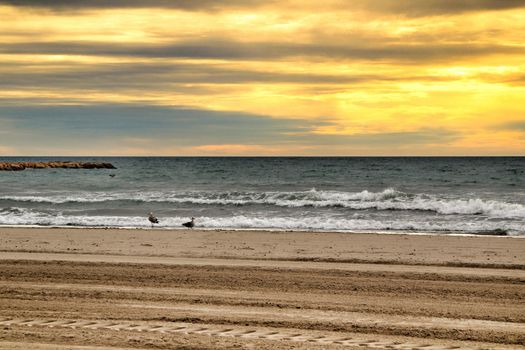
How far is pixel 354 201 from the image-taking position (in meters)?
34.2

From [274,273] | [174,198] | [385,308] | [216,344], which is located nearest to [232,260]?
[274,273]

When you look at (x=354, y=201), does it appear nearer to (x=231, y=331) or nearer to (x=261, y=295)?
(x=261, y=295)

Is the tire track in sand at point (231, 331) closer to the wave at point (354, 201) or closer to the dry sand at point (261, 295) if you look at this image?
the dry sand at point (261, 295)

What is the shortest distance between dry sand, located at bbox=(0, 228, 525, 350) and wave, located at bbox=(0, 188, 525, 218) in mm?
12753

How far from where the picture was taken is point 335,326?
784 cm

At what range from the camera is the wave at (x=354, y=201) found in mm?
29328

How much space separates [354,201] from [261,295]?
25.0 meters

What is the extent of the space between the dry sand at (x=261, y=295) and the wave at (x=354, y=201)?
12.8 m

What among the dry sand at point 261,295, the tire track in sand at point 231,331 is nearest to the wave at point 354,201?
the dry sand at point 261,295

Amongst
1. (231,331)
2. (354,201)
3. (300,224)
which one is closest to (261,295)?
(231,331)

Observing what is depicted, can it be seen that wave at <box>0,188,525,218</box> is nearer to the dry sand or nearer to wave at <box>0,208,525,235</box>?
wave at <box>0,208,525,235</box>

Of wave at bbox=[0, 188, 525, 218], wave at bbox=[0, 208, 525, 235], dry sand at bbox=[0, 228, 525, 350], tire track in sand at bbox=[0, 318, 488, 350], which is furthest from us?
wave at bbox=[0, 188, 525, 218]

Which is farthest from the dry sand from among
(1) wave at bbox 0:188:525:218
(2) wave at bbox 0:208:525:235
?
(1) wave at bbox 0:188:525:218

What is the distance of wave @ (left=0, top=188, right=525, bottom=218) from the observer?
29328 mm
